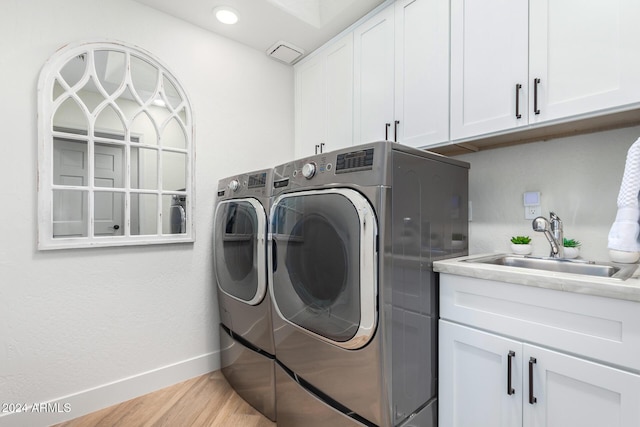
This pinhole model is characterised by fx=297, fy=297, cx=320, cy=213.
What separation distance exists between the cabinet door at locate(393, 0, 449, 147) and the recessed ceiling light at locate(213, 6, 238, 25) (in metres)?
1.09

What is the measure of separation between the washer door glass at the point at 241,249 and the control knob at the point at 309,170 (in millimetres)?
455

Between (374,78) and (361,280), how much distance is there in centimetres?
140

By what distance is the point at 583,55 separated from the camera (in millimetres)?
1167

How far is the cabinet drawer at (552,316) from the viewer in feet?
2.91

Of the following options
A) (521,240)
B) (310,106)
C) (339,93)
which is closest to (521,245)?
(521,240)

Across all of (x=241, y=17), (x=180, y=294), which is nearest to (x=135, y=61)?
(x=241, y=17)

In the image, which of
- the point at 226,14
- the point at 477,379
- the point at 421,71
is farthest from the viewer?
the point at 226,14

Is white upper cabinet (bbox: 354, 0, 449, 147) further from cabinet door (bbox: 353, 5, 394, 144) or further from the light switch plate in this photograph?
the light switch plate

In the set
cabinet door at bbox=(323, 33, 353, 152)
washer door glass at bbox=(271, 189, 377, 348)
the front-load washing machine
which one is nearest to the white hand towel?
the front-load washing machine

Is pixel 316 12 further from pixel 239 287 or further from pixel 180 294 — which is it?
pixel 180 294

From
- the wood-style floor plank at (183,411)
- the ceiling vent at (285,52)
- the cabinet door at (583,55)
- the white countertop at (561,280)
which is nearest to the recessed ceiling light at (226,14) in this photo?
the ceiling vent at (285,52)

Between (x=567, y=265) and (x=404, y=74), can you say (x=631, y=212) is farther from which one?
(x=404, y=74)

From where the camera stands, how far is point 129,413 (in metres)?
1.73

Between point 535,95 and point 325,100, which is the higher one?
point 325,100
